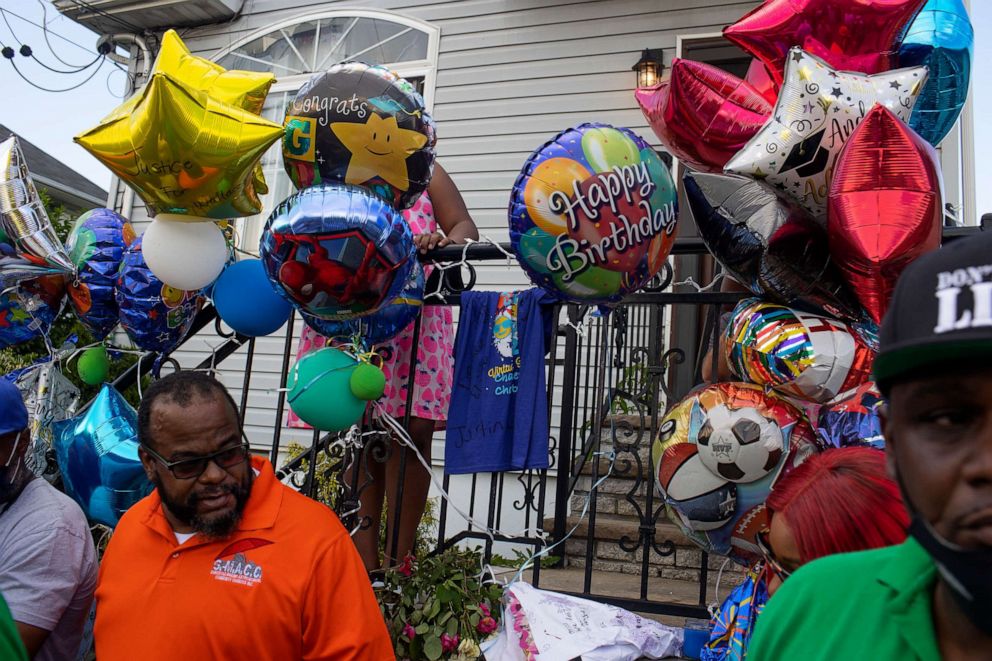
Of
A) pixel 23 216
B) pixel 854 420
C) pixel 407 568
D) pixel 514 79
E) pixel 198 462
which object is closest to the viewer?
pixel 854 420

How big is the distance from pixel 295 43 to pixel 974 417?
25.9 feet

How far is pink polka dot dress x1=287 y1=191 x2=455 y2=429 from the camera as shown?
10.7 feet

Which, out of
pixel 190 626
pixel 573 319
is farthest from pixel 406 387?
pixel 190 626

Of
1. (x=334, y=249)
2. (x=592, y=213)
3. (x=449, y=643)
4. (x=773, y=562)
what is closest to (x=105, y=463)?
(x=334, y=249)

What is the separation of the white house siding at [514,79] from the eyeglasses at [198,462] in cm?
392

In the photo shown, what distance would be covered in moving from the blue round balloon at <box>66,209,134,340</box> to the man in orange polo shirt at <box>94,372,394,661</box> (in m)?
1.26

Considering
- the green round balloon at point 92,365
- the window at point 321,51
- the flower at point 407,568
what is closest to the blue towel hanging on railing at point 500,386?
the flower at point 407,568

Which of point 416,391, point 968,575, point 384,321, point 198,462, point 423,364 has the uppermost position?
point 384,321

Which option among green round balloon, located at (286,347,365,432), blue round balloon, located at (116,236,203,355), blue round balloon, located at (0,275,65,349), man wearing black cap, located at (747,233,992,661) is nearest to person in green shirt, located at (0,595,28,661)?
man wearing black cap, located at (747,233,992,661)

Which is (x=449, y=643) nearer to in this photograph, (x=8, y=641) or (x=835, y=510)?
(x=835, y=510)

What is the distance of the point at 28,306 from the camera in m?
3.59

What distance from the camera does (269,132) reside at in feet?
8.60

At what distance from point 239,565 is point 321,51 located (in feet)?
21.2

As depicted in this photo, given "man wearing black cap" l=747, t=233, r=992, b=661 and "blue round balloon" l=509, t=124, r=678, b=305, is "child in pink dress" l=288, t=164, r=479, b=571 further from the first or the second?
"man wearing black cap" l=747, t=233, r=992, b=661
